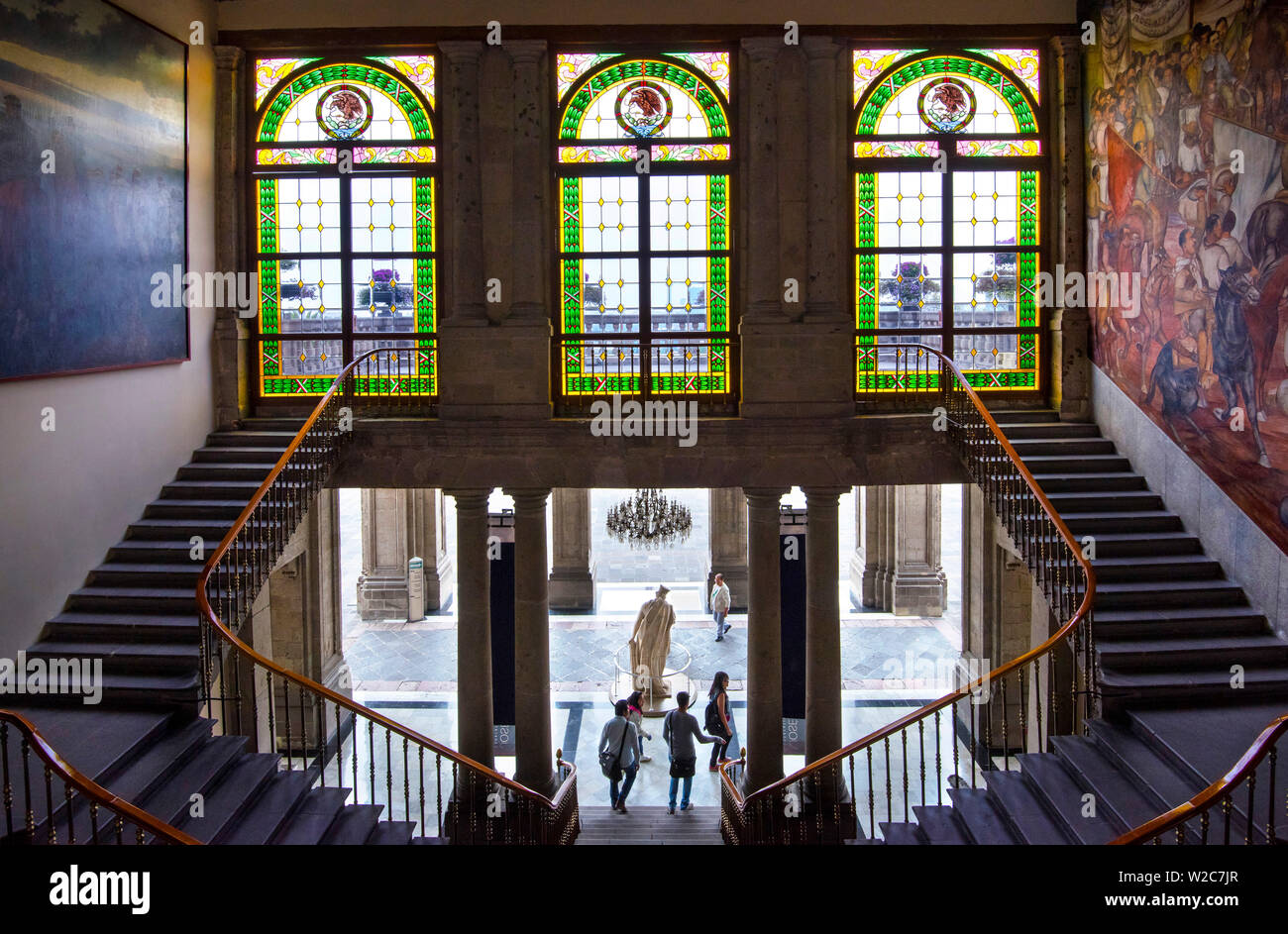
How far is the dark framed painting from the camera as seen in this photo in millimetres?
7262

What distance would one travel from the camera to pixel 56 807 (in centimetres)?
529

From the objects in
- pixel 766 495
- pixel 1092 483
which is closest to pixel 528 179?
pixel 766 495

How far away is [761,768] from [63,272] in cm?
776

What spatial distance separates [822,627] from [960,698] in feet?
8.33

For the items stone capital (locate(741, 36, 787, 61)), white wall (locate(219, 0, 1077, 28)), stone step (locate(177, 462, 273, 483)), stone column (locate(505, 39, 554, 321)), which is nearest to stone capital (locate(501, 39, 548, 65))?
stone column (locate(505, 39, 554, 321))

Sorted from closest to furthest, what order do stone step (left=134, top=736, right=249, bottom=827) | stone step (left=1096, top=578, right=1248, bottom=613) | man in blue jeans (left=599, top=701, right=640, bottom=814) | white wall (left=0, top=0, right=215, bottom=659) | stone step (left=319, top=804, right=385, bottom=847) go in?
stone step (left=134, top=736, right=249, bottom=827), stone step (left=319, top=804, right=385, bottom=847), white wall (left=0, top=0, right=215, bottom=659), stone step (left=1096, top=578, right=1248, bottom=613), man in blue jeans (left=599, top=701, right=640, bottom=814)

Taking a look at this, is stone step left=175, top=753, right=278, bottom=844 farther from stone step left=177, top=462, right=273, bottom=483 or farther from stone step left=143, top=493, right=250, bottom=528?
stone step left=177, top=462, right=273, bottom=483

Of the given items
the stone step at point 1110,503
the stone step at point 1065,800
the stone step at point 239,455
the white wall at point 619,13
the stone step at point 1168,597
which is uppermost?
the white wall at point 619,13

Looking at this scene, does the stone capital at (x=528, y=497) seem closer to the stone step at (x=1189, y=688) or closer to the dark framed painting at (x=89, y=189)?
the dark framed painting at (x=89, y=189)

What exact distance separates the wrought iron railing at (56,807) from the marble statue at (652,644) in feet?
24.3

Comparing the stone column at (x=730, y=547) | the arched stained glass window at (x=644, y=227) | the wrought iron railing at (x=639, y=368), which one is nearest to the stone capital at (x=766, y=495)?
the wrought iron railing at (x=639, y=368)

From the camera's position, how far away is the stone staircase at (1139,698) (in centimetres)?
593

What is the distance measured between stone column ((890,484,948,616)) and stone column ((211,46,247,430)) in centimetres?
1036

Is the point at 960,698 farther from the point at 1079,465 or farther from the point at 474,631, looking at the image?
the point at 474,631
